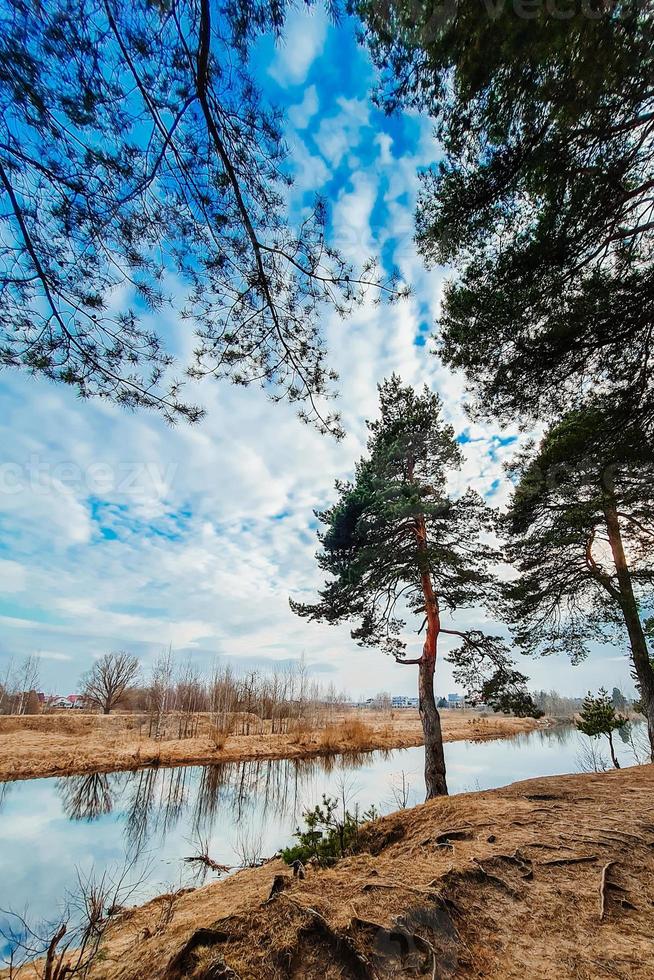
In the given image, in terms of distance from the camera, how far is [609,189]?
339 cm

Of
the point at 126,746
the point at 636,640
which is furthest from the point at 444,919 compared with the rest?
the point at 126,746

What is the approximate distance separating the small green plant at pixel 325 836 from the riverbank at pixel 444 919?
2.42 feet

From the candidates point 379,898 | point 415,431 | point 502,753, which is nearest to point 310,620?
point 415,431

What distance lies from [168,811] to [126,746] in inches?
411

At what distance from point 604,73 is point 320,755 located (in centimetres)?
2189

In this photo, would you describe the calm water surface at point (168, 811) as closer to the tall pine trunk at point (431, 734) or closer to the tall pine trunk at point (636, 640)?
the tall pine trunk at point (431, 734)

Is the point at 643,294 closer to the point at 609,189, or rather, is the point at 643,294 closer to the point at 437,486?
the point at 609,189

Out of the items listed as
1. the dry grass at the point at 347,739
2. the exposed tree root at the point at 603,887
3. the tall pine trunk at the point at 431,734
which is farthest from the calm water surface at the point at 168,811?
the exposed tree root at the point at 603,887

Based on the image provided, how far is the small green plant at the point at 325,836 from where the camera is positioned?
13.2ft

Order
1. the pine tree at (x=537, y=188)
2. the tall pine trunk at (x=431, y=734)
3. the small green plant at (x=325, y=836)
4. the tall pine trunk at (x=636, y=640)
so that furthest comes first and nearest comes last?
the tall pine trunk at (x=636, y=640), the tall pine trunk at (x=431, y=734), the small green plant at (x=325, y=836), the pine tree at (x=537, y=188)

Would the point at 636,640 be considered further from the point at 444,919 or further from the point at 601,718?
the point at 444,919

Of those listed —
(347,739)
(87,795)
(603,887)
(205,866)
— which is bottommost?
(347,739)

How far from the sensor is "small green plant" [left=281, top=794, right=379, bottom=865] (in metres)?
4.03

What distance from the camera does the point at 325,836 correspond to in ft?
14.5
